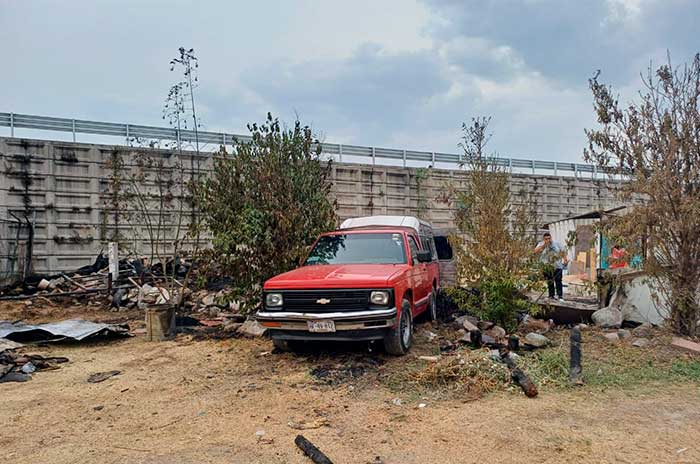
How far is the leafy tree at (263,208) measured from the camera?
26.7 ft

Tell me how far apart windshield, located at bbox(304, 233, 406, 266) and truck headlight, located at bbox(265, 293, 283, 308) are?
4.02 feet

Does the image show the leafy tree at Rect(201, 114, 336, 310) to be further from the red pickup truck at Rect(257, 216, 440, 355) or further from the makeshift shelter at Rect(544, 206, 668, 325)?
the makeshift shelter at Rect(544, 206, 668, 325)

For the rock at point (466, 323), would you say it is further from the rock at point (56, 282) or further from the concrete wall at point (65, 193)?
the rock at point (56, 282)

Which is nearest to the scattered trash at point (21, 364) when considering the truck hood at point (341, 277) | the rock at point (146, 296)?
the truck hood at point (341, 277)

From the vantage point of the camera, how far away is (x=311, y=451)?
3.51 meters

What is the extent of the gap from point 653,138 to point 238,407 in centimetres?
663

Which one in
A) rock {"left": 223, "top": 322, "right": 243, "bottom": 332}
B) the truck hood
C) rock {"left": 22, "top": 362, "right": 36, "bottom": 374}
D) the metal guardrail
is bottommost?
rock {"left": 22, "top": 362, "right": 36, "bottom": 374}

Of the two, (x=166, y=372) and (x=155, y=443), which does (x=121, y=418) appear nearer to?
(x=155, y=443)

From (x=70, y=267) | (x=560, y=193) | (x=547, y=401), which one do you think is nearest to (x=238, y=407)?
(x=547, y=401)

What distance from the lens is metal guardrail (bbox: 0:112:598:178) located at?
1270 centimetres

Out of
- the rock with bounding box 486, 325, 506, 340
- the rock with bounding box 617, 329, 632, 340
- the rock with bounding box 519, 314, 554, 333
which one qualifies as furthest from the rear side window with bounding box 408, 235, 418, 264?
the rock with bounding box 617, 329, 632, 340

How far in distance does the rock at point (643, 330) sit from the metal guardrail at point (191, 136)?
3.31m

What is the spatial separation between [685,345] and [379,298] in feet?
13.7

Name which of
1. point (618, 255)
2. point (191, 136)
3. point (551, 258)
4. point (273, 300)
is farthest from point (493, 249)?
point (191, 136)
